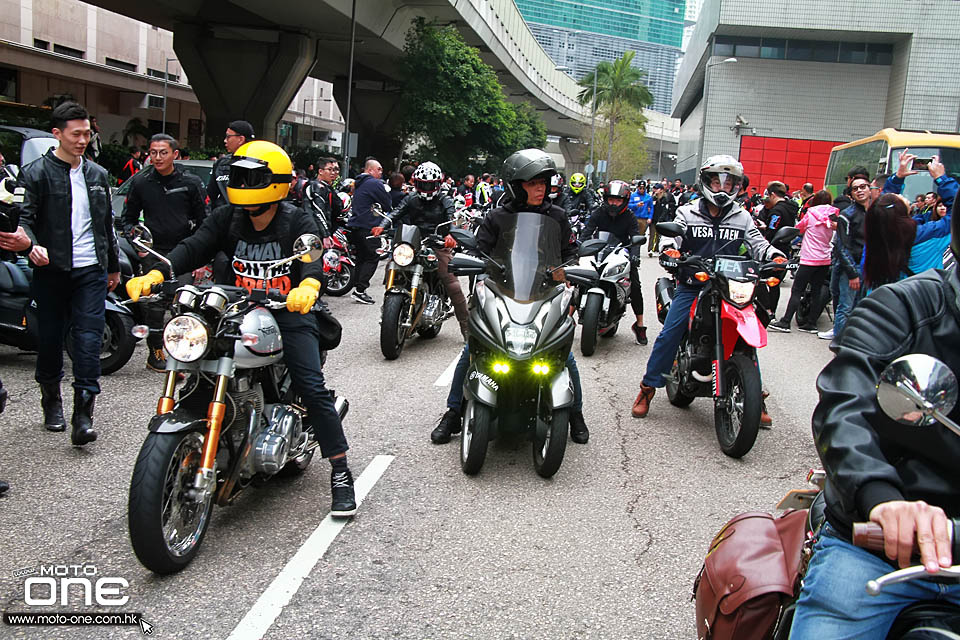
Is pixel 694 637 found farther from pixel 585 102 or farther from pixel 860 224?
pixel 585 102

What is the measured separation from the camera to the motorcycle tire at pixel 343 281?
13172mm

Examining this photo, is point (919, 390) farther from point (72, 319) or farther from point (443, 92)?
point (443, 92)

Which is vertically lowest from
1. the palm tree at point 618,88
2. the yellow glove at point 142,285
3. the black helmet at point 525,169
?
the yellow glove at point 142,285

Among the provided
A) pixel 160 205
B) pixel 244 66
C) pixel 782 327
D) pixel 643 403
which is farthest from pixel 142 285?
pixel 244 66

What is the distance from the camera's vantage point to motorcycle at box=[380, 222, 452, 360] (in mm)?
8602

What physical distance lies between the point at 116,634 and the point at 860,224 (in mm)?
9149

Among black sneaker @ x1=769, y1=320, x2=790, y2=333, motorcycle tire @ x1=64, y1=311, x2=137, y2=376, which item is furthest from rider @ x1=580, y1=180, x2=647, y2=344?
motorcycle tire @ x1=64, y1=311, x2=137, y2=376

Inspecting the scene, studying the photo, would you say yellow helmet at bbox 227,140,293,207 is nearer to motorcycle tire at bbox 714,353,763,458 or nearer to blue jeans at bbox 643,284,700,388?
motorcycle tire at bbox 714,353,763,458

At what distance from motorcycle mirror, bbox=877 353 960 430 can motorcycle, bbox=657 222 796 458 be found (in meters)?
3.94

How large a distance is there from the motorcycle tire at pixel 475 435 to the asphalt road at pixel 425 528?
0.10m

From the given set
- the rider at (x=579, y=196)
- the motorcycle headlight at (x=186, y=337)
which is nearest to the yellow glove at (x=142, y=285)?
the motorcycle headlight at (x=186, y=337)

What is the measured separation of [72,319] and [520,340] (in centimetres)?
290

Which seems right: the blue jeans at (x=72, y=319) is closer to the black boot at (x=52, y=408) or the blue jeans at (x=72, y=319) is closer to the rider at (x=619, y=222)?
the black boot at (x=52, y=408)

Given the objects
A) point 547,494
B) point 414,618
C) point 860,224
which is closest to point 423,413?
point 547,494
